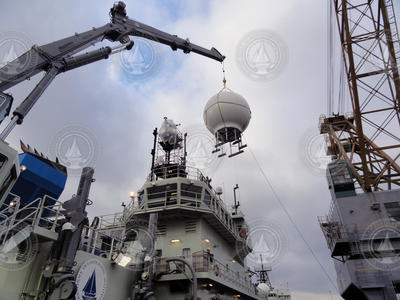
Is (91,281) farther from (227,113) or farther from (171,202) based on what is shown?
(227,113)

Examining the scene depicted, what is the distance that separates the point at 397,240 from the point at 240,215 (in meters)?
13.7

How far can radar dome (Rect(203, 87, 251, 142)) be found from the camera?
927 inches

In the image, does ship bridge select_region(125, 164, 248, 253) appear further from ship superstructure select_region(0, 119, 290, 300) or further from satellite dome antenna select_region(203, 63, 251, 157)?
satellite dome antenna select_region(203, 63, 251, 157)

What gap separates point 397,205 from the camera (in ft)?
73.7

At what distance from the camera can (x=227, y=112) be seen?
23.5 meters

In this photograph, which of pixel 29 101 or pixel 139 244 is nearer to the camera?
pixel 29 101

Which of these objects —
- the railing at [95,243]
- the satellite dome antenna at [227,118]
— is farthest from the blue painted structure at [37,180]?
the satellite dome antenna at [227,118]

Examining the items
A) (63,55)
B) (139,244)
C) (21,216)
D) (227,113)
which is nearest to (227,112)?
(227,113)

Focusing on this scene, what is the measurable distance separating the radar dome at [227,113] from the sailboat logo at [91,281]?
14.9 meters

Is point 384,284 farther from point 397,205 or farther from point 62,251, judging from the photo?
point 62,251

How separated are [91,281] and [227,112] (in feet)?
53.2

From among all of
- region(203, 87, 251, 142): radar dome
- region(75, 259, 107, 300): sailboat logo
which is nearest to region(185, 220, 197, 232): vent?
region(75, 259, 107, 300): sailboat logo

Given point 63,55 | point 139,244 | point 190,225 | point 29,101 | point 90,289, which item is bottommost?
point 90,289

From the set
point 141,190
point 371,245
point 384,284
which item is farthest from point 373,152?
point 141,190
